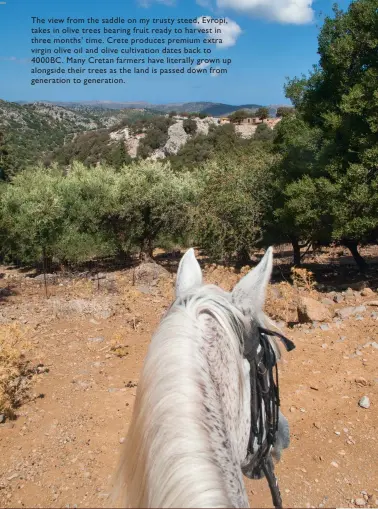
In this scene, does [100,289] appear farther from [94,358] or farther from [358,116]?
[358,116]

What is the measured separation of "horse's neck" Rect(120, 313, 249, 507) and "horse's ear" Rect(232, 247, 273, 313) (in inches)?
7.1

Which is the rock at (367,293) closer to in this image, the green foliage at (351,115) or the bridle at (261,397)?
the green foliage at (351,115)

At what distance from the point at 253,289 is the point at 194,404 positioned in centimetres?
49

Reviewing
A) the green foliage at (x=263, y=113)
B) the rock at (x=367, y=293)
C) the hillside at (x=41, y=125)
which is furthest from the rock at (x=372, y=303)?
the green foliage at (x=263, y=113)

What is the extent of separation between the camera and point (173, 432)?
873mm

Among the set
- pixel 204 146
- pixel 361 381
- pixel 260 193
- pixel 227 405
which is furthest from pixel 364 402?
pixel 204 146

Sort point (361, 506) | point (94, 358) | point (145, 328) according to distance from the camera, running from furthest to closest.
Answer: point (145, 328) → point (94, 358) → point (361, 506)

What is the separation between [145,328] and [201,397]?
260 inches

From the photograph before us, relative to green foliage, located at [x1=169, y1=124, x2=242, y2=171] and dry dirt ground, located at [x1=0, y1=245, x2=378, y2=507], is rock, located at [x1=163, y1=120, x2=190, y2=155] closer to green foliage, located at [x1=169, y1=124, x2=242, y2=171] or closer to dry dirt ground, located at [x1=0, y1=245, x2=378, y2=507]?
green foliage, located at [x1=169, y1=124, x2=242, y2=171]

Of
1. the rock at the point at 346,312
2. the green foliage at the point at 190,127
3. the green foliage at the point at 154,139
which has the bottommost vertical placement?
the rock at the point at 346,312

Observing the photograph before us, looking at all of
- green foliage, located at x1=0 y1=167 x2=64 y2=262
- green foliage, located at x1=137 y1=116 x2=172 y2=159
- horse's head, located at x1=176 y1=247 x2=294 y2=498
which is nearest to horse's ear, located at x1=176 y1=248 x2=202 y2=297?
horse's head, located at x1=176 y1=247 x2=294 y2=498

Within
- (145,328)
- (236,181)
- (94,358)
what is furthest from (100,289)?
(236,181)

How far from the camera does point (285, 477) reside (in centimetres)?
352

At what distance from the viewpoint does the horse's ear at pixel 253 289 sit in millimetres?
1293
